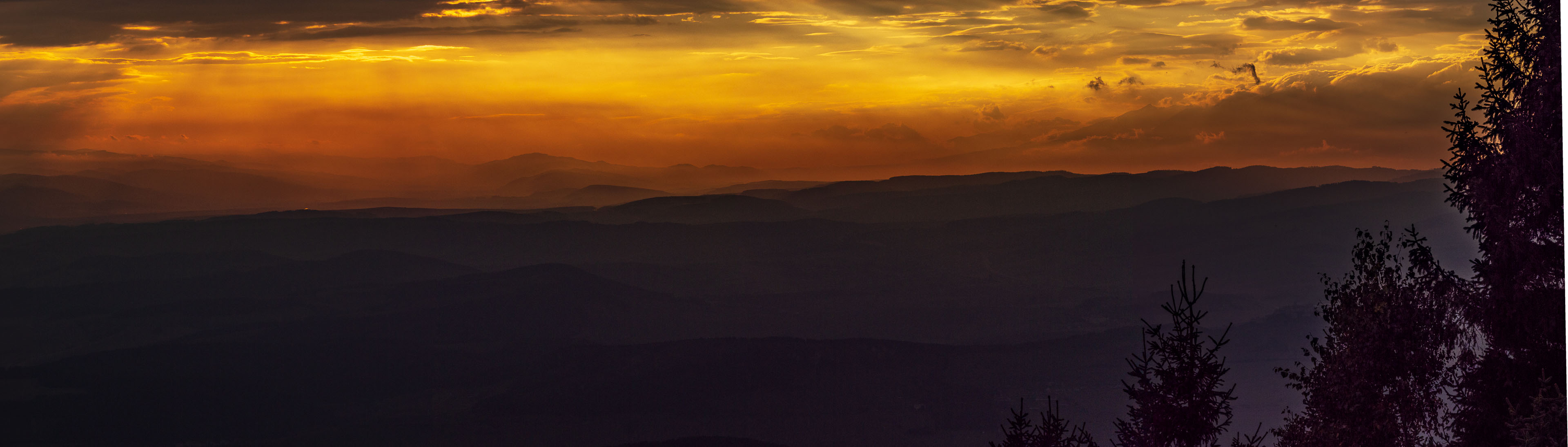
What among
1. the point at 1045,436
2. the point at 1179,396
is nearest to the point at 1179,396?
the point at 1179,396

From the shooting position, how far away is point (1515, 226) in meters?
12.1

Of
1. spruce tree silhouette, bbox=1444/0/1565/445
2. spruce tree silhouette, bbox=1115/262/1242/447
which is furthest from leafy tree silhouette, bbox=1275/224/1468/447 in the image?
spruce tree silhouette, bbox=1115/262/1242/447

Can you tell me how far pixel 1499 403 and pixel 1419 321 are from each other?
5.49 ft

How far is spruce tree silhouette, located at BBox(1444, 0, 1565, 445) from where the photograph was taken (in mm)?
11562

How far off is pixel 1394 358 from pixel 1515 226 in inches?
126

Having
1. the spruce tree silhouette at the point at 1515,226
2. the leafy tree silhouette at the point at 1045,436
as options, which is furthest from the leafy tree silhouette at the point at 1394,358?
the leafy tree silhouette at the point at 1045,436

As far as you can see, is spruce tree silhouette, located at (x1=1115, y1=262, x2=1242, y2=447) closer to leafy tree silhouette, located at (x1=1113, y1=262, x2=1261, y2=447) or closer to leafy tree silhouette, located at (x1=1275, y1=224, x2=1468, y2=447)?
leafy tree silhouette, located at (x1=1113, y1=262, x2=1261, y2=447)

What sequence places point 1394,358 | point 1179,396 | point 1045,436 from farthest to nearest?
point 1045,436
point 1394,358
point 1179,396

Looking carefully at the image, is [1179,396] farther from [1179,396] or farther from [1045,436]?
[1045,436]

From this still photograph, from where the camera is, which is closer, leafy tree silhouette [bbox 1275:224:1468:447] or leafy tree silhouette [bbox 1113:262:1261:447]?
leafy tree silhouette [bbox 1113:262:1261:447]

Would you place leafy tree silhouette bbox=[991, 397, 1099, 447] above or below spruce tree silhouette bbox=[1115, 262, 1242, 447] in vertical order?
below

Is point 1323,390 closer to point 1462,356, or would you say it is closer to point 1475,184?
point 1462,356

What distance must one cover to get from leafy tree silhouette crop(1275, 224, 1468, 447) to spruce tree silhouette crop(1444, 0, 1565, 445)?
0.70m

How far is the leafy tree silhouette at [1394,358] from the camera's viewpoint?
45.8 feet
